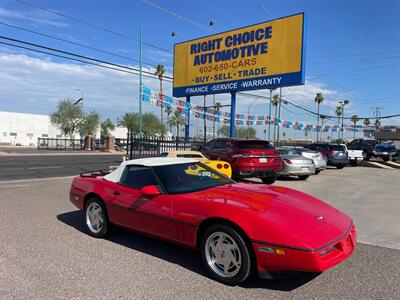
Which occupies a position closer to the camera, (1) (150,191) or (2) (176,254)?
(1) (150,191)

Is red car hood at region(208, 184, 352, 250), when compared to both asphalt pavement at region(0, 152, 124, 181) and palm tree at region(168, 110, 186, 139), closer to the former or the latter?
asphalt pavement at region(0, 152, 124, 181)

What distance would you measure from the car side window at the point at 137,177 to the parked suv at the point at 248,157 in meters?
6.33

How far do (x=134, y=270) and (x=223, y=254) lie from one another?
114 centimetres

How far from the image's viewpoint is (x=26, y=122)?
70000mm

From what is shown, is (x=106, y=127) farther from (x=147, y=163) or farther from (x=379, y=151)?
(x=147, y=163)

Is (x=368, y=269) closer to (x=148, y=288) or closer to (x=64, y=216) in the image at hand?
(x=148, y=288)

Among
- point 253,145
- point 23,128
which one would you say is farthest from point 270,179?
point 23,128

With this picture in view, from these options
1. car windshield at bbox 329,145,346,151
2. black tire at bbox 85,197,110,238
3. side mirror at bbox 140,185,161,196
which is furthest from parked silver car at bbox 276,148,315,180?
side mirror at bbox 140,185,161,196

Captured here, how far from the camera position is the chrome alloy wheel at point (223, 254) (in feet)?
13.0

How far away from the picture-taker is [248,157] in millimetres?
11648

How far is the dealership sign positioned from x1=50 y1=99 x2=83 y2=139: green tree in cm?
3898

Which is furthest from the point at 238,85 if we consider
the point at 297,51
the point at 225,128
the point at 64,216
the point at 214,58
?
the point at 225,128

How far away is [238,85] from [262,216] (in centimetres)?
1472

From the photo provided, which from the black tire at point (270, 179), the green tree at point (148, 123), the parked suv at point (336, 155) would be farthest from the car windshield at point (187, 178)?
the green tree at point (148, 123)
